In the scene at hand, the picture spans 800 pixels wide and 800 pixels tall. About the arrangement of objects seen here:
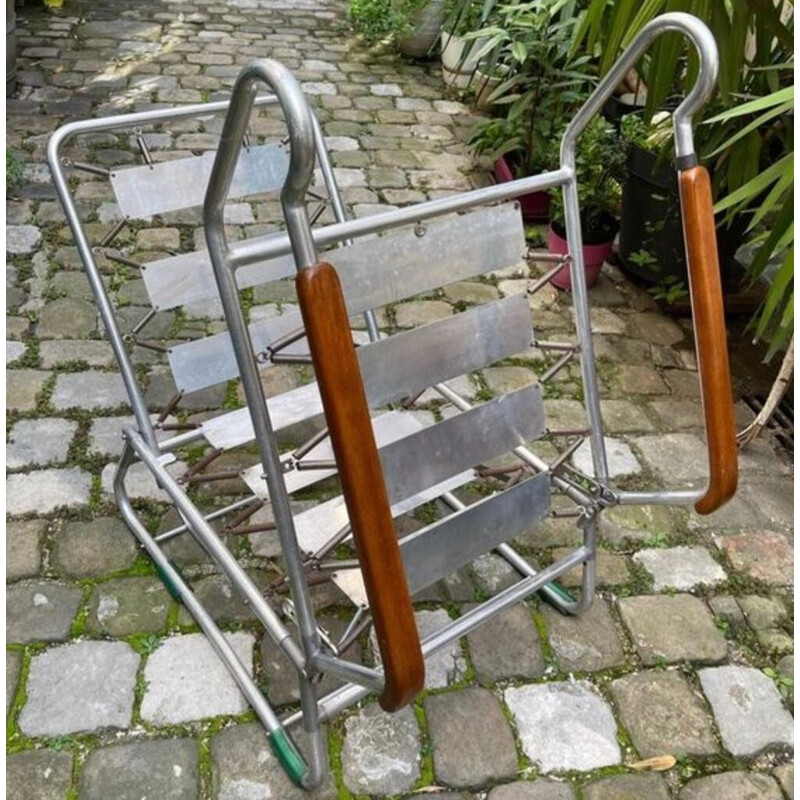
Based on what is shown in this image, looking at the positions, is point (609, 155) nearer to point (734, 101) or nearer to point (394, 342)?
point (734, 101)

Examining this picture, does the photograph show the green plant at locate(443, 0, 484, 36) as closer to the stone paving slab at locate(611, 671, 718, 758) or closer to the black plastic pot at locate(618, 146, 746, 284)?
the black plastic pot at locate(618, 146, 746, 284)

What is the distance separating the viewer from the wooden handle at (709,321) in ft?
4.46

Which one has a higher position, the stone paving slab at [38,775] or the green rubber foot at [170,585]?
the green rubber foot at [170,585]

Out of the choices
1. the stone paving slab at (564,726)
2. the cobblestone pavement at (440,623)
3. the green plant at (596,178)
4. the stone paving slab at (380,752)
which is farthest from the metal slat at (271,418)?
the green plant at (596,178)

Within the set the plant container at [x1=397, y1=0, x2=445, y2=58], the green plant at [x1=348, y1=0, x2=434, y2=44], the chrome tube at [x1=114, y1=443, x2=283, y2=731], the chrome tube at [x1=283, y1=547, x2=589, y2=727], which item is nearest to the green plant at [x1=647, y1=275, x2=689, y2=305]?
the chrome tube at [x1=283, y1=547, x2=589, y2=727]

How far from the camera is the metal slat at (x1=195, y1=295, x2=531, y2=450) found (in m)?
1.37

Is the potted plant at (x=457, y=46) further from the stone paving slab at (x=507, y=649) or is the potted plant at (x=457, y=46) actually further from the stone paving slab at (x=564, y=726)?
the stone paving slab at (x=564, y=726)

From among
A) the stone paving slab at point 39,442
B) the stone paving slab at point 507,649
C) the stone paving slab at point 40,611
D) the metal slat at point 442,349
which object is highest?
the metal slat at point 442,349

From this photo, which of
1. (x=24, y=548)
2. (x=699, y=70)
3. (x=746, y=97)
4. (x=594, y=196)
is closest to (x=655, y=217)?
(x=594, y=196)

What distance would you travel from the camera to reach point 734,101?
2.65m

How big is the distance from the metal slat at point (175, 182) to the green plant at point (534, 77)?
172 cm

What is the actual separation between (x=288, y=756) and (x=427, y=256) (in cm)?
100

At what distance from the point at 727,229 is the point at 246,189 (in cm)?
177

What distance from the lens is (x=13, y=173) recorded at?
3465 mm
